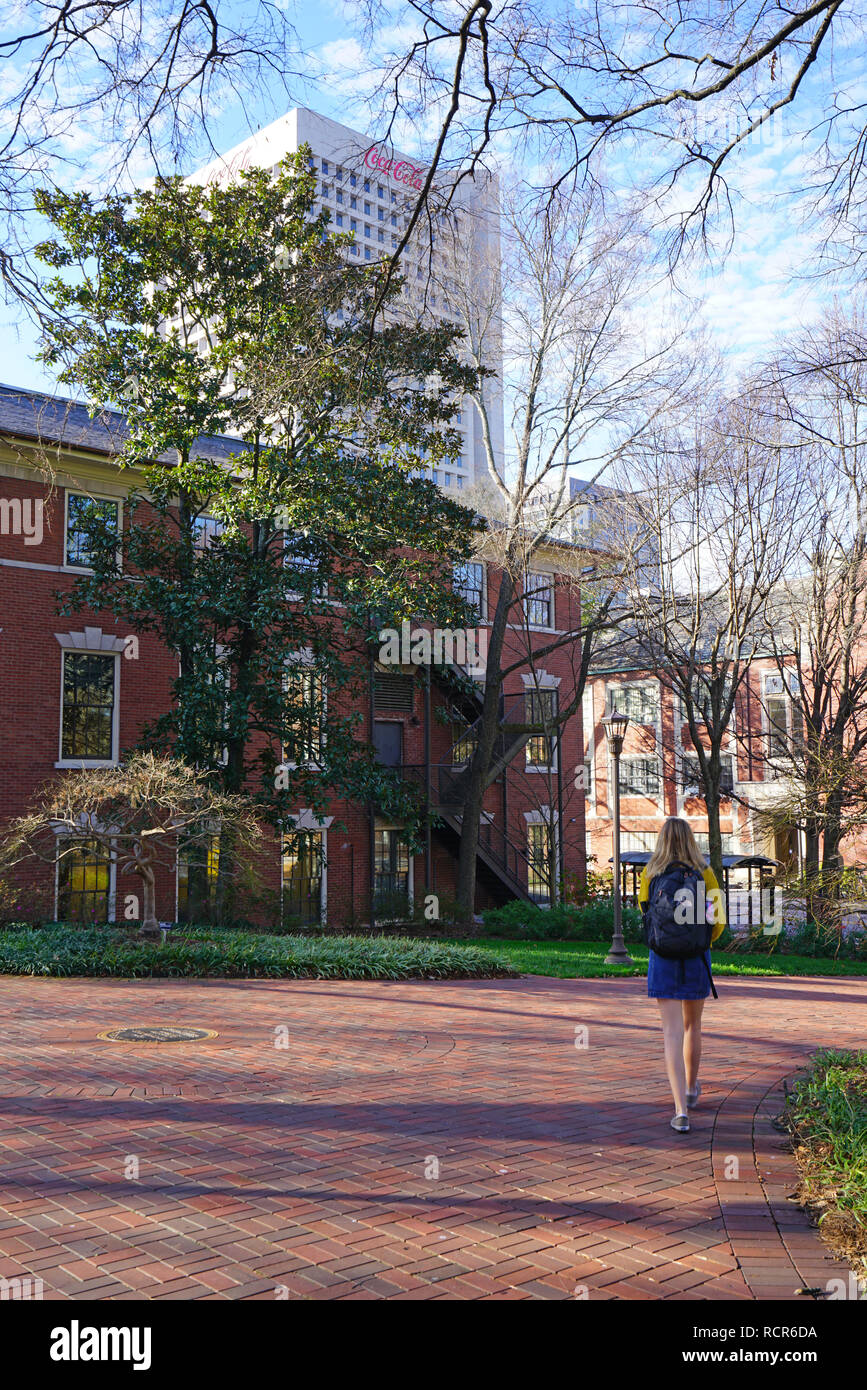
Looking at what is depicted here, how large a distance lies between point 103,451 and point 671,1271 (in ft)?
65.7

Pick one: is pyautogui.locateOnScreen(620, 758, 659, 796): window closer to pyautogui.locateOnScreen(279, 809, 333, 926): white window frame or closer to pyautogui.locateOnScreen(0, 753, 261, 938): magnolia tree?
pyautogui.locateOnScreen(279, 809, 333, 926): white window frame

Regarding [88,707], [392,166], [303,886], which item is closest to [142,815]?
[88,707]

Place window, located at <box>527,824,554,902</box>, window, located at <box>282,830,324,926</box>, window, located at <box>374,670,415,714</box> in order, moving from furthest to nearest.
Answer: window, located at <box>527,824,554,902</box> → window, located at <box>374,670,415,714</box> → window, located at <box>282,830,324,926</box>

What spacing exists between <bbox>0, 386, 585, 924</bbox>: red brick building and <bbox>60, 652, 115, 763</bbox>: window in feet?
0.07

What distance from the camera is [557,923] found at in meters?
23.5

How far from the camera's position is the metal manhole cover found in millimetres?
9031

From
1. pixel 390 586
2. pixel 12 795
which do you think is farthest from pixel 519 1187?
pixel 12 795

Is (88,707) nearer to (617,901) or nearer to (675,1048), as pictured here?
(617,901)

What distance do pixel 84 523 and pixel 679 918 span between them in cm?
1640

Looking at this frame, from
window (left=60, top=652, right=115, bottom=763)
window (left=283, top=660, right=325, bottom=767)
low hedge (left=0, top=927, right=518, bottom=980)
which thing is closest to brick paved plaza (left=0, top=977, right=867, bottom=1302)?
low hedge (left=0, top=927, right=518, bottom=980)

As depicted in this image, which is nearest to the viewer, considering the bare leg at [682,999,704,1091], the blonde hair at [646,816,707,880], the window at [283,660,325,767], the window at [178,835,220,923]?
the bare leg at [682,999,704,1091]

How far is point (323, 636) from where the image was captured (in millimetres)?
20781

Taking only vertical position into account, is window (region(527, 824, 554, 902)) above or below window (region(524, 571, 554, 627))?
below

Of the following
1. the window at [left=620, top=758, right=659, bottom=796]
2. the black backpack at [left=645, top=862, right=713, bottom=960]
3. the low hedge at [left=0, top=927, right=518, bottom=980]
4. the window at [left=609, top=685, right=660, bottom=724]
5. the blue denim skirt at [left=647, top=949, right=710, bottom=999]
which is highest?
the window at [left=609, top=685, right=660, bottom=724]
